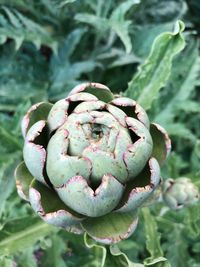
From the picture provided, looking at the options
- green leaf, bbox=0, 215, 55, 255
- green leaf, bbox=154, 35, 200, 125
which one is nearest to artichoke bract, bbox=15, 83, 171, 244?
green leaf, bbox=0, 215, 55, 255

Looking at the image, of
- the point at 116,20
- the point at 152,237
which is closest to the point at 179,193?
the point at 152,237

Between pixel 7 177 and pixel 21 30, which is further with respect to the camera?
pixel 21 30

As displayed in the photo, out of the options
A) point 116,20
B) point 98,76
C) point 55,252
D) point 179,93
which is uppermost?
point 116,20

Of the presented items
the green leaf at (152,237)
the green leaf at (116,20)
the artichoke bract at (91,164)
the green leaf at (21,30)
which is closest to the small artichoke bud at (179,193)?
the green leaf at (152,237)

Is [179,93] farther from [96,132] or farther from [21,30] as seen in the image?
[96,132]

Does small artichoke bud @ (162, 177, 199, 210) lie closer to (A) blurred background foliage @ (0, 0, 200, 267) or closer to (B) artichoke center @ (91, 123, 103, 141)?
(A) blurred background foliage @ (0, 0, 200, 267)

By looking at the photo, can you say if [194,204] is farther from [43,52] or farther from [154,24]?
[43,52]

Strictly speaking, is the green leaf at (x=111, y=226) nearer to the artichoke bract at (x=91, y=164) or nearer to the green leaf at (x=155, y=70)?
the artichoke bract at (x=91, y=164)

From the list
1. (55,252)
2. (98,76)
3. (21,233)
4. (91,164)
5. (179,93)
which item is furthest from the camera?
(98,76)
